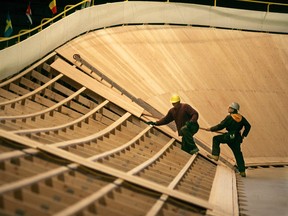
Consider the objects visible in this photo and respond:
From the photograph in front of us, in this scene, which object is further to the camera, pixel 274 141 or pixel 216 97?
pixel 216 97

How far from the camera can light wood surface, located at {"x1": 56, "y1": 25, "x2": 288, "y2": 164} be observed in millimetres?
10055

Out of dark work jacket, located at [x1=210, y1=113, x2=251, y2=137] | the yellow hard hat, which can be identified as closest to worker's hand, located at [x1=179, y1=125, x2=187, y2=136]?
the yellow hard hat

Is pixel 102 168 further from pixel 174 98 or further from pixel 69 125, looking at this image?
pixel 174 98

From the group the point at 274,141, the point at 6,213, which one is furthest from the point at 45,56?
the point at 6,213

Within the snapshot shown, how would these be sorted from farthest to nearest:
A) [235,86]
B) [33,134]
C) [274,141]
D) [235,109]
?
[235,86], [274,141], [235,109], [33,134]

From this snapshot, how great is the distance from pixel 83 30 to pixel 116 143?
18.3 feet

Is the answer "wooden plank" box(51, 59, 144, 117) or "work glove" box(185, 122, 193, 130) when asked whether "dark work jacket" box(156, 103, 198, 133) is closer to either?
"work glove" box(185, 122, 193, 130)

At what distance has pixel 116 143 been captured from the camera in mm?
7133

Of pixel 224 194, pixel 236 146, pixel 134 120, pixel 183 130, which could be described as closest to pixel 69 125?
pixel 134 120

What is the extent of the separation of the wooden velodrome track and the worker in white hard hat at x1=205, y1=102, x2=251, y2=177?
1.08 ft

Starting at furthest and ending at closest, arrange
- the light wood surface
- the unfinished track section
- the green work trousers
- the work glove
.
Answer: the light wood surface
the green work trousers
the work glove
the unfinished track section

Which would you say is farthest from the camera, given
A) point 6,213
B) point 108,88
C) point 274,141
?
point 274,141

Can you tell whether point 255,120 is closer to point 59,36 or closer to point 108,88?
point 108,88

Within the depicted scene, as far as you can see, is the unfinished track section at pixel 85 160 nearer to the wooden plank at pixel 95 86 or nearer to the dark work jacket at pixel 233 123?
the wooden plank at pixel 95 86
